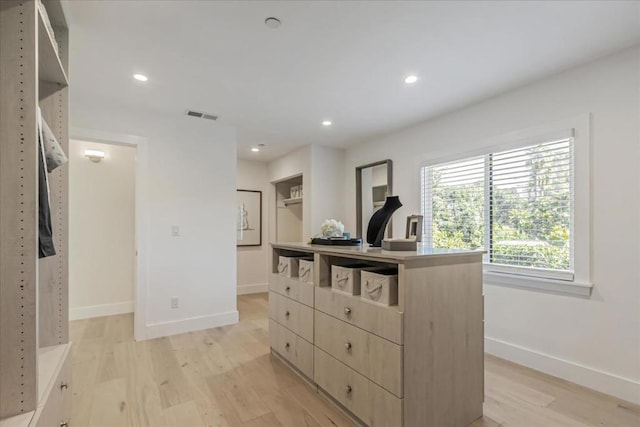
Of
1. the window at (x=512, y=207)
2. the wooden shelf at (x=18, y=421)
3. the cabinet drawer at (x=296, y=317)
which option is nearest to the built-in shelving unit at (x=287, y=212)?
the window at (x=512, y=207)

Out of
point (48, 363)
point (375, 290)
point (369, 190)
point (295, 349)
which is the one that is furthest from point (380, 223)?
point (369, 190)

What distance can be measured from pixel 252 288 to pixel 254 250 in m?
0.68

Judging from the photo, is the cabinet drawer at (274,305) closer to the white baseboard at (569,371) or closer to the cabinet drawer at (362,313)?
the cabinet drawer at (362,313)

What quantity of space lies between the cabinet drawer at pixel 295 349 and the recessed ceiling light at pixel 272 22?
2.12 metres

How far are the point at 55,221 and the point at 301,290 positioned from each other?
1537 mm

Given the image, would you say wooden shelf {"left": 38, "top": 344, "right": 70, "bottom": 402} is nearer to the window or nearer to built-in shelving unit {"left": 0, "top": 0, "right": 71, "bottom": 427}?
built-in shelving unit {"left": 0, "top": 0, "right": 71, "bottom": 427}

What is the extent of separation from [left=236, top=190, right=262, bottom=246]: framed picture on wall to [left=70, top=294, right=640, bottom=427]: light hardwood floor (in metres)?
2.65

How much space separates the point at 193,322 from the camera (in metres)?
3.61

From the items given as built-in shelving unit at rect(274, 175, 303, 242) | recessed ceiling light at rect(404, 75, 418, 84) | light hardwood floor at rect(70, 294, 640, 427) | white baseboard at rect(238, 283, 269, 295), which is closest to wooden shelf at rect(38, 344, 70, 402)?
light hardwood floor at rect(70, 294, 640, 427)

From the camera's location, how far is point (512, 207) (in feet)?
9.43

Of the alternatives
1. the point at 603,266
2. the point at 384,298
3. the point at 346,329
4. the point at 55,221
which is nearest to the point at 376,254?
the point at 384,298

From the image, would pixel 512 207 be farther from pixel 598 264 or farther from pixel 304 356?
pixel 304 356

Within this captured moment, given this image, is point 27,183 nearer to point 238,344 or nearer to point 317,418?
point 317,418

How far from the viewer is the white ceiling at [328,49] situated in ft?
5.92
